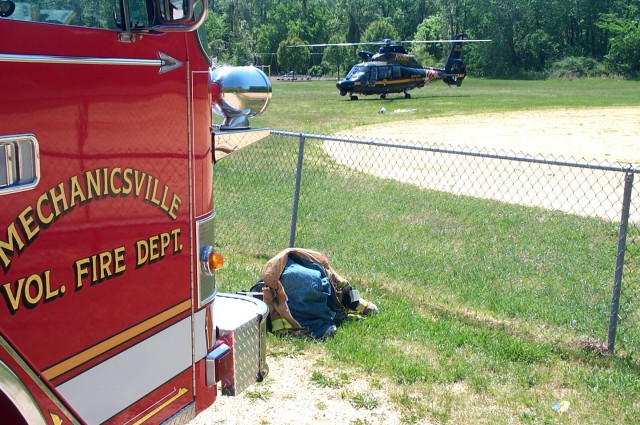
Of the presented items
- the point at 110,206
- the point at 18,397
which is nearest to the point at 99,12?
Answer: the point at 110,206

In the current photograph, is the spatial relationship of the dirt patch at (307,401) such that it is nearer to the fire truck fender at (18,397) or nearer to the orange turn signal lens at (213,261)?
the orange turn signal lens at (213,261)

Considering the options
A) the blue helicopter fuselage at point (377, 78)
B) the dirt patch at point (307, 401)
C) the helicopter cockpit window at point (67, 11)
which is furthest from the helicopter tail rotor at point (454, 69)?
the helicopter cockpit window at point (67, 11)

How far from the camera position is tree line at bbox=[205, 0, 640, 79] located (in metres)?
72.8

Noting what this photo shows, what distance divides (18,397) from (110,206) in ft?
2.28

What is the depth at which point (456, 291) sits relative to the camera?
6453 millimetres

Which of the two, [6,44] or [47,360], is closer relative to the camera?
[6,44]

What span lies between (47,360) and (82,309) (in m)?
0.21

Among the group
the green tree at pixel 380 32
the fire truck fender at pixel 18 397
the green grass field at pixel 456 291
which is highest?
the green tree at pixel 380 32

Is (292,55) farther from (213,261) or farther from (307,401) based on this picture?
(213,261)

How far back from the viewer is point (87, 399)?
2.36 meters

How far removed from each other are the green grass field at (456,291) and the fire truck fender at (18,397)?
268 cm

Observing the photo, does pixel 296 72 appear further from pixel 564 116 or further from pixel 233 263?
pixel 233 263

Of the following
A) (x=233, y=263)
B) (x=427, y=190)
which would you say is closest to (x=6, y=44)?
(x=233, y=263)

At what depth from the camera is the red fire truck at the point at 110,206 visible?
2035 millimetres
